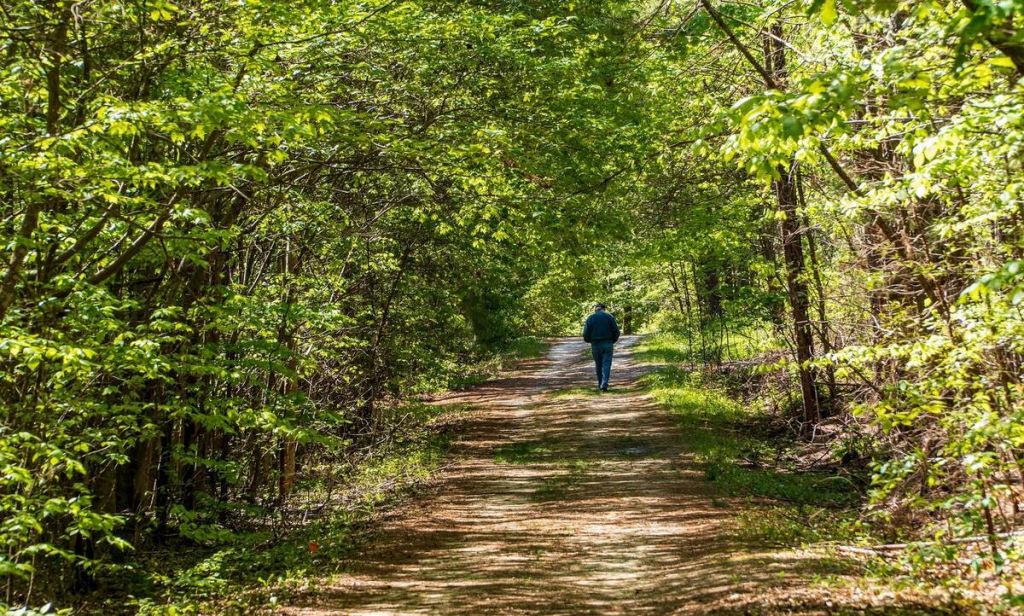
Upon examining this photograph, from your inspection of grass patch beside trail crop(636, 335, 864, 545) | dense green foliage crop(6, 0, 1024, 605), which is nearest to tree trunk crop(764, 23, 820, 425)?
dense green foliage crop(6, 0, 1024, 605)

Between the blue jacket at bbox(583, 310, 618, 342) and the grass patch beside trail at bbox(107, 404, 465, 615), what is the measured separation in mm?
6504

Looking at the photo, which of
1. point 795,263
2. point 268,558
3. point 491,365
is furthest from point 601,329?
point 268,558

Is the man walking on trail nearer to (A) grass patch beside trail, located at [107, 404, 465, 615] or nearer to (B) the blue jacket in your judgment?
(B) the blue jacket

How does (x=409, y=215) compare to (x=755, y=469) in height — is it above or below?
above

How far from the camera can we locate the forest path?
Answer: 262 inches

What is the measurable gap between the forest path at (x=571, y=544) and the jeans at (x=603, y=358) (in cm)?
358

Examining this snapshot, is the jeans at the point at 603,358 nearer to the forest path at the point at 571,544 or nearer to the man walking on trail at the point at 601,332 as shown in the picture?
the man walking on trail at the point at 601,332

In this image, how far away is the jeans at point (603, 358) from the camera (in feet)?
61.0

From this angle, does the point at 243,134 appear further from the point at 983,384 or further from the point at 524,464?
the point at 524,464

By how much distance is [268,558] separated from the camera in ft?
27.9

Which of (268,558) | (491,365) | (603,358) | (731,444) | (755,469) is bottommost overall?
(755,469)

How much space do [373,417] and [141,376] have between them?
7098 mm

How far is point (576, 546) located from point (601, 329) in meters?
10.3

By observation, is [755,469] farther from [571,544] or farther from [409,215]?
[409,215]
